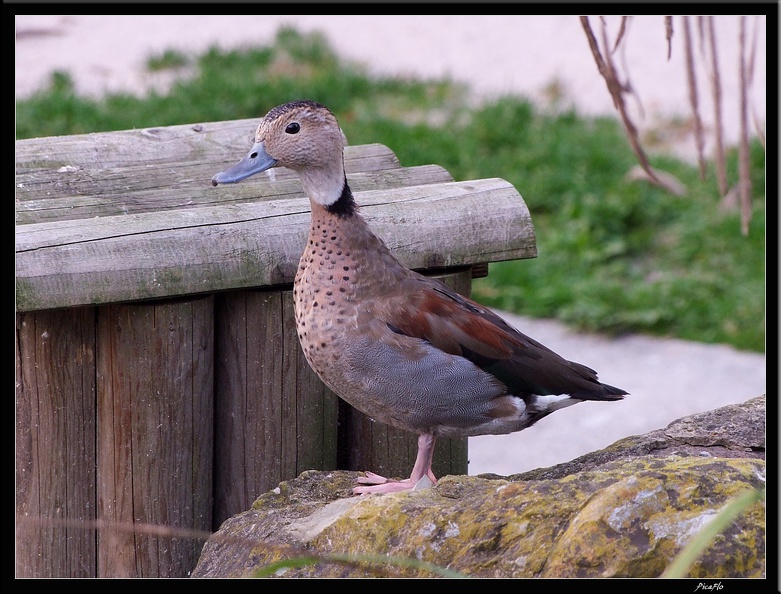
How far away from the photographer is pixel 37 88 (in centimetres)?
789

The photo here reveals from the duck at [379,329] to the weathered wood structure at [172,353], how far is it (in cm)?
27

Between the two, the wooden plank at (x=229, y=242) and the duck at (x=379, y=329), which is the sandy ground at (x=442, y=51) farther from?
the duck at (x=379, y=329)

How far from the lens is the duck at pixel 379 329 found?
9.18 feet

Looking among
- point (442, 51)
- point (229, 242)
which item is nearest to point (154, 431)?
point (229, 242)

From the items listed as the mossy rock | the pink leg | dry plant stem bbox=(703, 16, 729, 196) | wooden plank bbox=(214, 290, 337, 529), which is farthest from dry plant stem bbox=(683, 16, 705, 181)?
wooden plank bbox=(214, 290, 337, 529)

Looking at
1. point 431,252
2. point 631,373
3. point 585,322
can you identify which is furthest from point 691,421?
point 585,322

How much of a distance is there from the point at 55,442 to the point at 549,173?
479 centimetres

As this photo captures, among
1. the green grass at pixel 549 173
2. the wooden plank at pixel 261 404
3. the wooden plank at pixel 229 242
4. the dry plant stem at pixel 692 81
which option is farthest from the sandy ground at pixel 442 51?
the dry plant stem at pixel 692 81

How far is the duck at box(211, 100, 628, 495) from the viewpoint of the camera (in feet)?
9.18

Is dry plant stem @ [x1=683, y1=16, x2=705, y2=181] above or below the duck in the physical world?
above

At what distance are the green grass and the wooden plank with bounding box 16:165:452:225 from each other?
2647 mm

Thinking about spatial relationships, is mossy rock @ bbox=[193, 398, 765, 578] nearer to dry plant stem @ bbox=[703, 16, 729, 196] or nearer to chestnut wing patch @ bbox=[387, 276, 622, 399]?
chestnut wing patch @ bbox=[387, 276, 622, 399]
